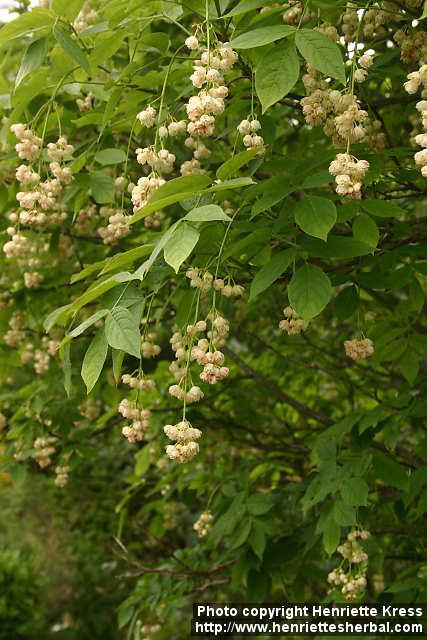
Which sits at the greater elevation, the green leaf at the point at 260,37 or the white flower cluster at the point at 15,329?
the green leaf at the point at 260,37

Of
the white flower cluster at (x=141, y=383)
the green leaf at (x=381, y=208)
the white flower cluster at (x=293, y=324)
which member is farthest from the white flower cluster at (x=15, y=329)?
the green leaf at (x=381, y=208)

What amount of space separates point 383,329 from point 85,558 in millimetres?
7068

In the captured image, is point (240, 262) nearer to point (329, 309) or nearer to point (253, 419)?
point (253, 419)

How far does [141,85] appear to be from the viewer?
2.35m

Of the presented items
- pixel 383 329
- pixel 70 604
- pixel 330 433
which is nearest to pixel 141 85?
pixel 383 329

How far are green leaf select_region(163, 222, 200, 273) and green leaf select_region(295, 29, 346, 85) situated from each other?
1.59 ft

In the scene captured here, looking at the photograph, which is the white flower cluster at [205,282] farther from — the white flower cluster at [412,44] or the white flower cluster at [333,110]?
the white flower cluster at [412,44]

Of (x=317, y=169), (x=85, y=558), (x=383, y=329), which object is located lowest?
(x=85, y=558)

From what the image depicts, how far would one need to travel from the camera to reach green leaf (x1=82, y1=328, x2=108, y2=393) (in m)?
1.67

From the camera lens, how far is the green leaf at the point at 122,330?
1612 mm

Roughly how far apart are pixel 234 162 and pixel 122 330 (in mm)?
495

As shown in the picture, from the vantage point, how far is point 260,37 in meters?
1.66

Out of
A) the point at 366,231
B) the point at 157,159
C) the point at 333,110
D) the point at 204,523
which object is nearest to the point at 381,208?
the point at 366,231

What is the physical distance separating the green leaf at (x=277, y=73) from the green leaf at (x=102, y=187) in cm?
108
